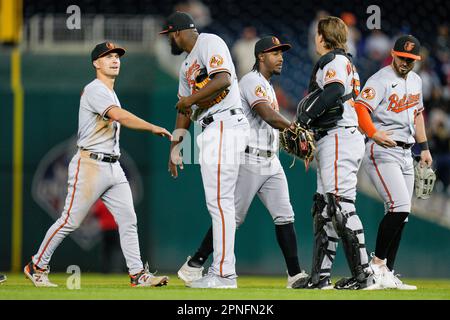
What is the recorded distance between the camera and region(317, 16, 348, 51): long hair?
6164mm

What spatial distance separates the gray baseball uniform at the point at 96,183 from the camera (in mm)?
6430

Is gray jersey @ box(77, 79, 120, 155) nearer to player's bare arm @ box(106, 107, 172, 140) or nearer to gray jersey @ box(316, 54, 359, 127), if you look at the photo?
player's bare arm @ box(106, 107, 172, 140)

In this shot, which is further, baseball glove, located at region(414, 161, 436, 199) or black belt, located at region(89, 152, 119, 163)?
baseball glove, located at region(414, 161, 436, 199)

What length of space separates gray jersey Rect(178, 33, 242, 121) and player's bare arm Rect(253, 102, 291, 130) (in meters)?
0.40

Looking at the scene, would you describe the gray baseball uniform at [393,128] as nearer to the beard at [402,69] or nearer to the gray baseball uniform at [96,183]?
the beard at [402,69]

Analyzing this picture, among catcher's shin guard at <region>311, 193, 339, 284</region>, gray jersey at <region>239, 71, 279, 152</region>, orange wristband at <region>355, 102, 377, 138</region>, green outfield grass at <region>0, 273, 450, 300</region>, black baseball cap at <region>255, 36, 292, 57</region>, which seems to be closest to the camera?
green outfield grass at <region>0, 273, 450, 300</region>

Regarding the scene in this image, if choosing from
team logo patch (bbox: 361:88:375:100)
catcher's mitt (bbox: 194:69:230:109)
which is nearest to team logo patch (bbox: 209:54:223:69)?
catcher's mitt (bbox: 194:69:230:109)

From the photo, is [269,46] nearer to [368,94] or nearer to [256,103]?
[256,103]

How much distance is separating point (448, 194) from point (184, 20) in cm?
486

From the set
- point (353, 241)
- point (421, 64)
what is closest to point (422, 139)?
point (353, 241)

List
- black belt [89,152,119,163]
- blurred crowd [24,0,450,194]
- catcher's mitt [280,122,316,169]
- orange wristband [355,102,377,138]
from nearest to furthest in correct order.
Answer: catcher's mitt [280,122,316,169]
orange wristband [355,102,377,138]
black belt [89,152,119,163]
blurred crowd [24,0,450,194]

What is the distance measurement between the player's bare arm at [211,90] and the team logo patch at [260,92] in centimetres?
69

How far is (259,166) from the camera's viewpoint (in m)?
6.66
